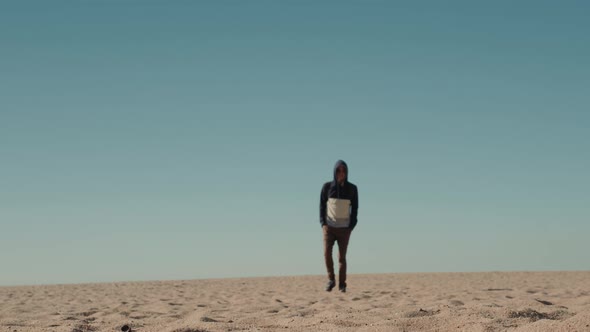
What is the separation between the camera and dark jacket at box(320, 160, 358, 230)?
31.5 ft

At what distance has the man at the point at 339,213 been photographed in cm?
957

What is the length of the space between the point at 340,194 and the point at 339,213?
0.93 feet

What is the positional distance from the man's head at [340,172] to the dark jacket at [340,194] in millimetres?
22

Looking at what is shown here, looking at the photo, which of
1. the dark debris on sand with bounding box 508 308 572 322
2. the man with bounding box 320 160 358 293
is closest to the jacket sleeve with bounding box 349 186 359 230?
the man with bounding box 320 160 358 293

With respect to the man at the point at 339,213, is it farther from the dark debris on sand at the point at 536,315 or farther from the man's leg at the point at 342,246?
the dark debris on sand at the point at 536,315

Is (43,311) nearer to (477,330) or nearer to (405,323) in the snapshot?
(405,323)

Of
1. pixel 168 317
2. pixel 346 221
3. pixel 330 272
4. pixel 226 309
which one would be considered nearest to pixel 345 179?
pixel 346 221

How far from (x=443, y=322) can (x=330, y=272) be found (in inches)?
200

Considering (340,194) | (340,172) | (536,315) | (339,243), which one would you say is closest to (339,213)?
(340,194)

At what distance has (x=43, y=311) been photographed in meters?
7.79

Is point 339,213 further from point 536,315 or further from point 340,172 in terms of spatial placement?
point 536,315

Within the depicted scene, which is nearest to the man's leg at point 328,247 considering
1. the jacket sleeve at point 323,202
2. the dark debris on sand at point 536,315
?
the jacket sleeve at point 323,202

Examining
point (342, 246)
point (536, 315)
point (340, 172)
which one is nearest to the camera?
point (536, 315)

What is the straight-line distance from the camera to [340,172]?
9.52 m
